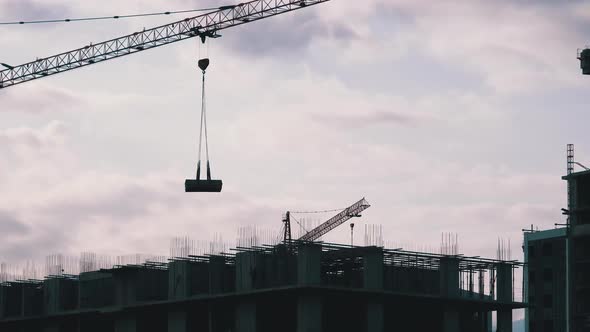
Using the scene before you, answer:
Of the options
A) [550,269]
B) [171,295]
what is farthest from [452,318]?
[550,269]

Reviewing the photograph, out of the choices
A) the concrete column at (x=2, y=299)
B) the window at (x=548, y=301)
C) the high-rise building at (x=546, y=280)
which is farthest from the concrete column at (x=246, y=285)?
the window at (x=548, y=301)

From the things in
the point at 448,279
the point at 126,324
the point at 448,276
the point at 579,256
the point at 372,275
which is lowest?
the point at 126,324

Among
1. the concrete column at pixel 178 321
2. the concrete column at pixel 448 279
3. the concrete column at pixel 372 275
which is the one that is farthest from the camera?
the concrete column at pixel 178 321

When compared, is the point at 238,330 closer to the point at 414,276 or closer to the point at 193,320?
the point at 193,320

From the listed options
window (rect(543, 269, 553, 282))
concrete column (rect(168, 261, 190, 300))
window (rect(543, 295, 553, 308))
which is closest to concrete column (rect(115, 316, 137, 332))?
concrete column (rect(168, 261, 190, 300))

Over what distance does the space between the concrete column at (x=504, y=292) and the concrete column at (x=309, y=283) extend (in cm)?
1728

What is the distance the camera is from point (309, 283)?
Answer: 89375 mm

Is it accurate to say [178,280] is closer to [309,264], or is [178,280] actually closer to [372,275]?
[309,264]

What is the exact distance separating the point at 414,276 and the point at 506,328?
1063 centimetres

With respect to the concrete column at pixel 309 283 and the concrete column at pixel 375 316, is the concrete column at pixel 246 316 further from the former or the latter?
the concrete column at pixel 375 316

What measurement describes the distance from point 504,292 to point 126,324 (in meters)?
31.4

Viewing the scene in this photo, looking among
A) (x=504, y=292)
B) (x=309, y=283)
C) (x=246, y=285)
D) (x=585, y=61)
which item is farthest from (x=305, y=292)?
(x=585, y=61)

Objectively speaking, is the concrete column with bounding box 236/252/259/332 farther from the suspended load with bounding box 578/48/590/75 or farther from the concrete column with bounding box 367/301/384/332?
the suspended load with bounding box 578/48/590/75

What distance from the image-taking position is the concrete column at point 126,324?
344ft
